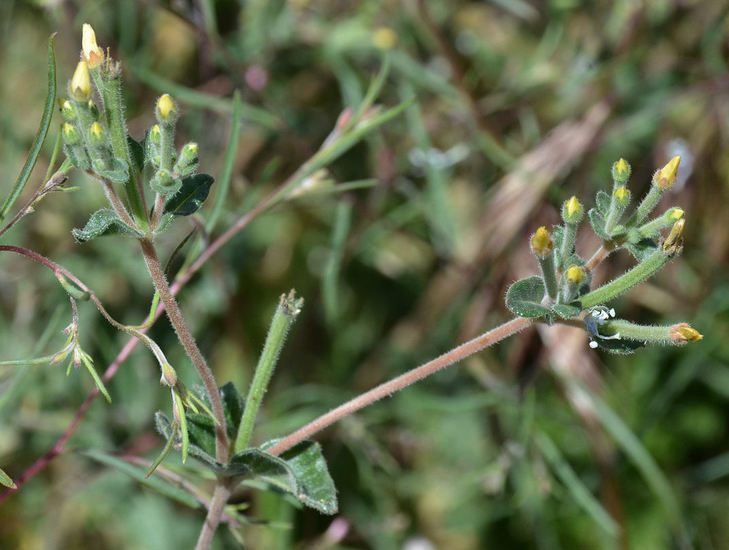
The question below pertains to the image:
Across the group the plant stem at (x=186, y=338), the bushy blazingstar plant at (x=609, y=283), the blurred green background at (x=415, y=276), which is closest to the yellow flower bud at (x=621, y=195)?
the bushy blazingstar plant at (x=609, y=283)

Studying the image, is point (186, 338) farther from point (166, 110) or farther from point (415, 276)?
point (415, 276)

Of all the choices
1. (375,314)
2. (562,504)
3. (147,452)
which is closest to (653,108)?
(375,314)

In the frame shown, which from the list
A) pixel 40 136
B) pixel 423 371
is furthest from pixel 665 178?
pixel 40 136

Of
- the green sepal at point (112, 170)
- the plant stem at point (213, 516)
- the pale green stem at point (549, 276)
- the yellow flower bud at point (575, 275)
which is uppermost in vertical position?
the green sepal at point (112, 170)

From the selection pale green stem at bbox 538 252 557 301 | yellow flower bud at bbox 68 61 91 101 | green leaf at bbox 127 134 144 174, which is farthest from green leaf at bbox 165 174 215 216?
pale green stem at bbox 538 252 557 301

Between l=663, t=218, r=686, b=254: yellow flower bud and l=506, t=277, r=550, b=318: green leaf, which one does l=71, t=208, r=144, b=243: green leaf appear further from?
l=663, t=218, r=686, b=254: yellow flower bud

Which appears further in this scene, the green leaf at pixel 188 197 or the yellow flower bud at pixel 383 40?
the yellow flower bud at pixel 383 40

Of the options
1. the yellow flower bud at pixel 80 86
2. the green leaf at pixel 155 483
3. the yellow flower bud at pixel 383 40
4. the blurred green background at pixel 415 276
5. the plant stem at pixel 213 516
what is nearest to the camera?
the yellow flower bud at pixel 80 86

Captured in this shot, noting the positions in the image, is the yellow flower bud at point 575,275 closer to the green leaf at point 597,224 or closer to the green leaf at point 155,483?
the green leaf at point 597,224

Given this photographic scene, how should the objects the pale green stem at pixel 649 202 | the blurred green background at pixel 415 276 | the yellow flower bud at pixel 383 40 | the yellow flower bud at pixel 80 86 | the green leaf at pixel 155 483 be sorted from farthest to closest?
the blurred green background at pixel 415 276, the yellow flower bud at pixel 383 40, the green leaf at pixel 155 483, the pale green stem at pixel 649 202, the yellow flower bud at pixel 80 86
